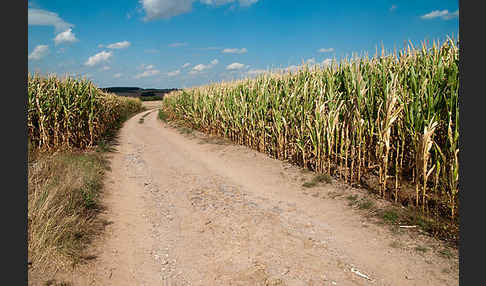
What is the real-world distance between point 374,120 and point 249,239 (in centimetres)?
370

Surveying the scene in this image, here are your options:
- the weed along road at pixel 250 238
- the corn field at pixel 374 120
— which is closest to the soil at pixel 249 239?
the weed along road at pixel 250 238

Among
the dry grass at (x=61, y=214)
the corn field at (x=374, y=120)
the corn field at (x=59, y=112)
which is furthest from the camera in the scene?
the corn field at (x=59, y=112)

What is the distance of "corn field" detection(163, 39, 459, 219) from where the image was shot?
4.47m

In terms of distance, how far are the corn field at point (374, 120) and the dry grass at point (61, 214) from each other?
4871mm

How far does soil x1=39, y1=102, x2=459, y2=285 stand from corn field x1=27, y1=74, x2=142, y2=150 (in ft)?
11.0

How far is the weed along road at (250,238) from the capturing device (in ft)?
10.8

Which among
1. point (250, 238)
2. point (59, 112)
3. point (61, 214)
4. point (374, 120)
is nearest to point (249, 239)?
point (250, 238)

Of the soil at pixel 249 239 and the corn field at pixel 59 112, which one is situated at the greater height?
the corn field at pixel 59 112

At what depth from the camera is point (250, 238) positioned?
4121 millimetres

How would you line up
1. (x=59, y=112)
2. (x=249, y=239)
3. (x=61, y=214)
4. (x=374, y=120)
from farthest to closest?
(x=59, y=112)
(x=374, y=120)
(x=249, y=239)
(x=61, y=214)

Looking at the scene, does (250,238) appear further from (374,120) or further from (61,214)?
(374,120)

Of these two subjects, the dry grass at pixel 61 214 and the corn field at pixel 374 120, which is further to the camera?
the corn field at pixel 374 120

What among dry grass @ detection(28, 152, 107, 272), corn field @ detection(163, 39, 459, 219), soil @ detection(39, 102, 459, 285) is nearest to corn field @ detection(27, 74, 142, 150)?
dry grass @ detection(28, 152, 107, 272)

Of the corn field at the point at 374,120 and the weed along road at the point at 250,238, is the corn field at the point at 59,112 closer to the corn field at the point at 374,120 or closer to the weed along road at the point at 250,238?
the weed along road at the point at 250,238
